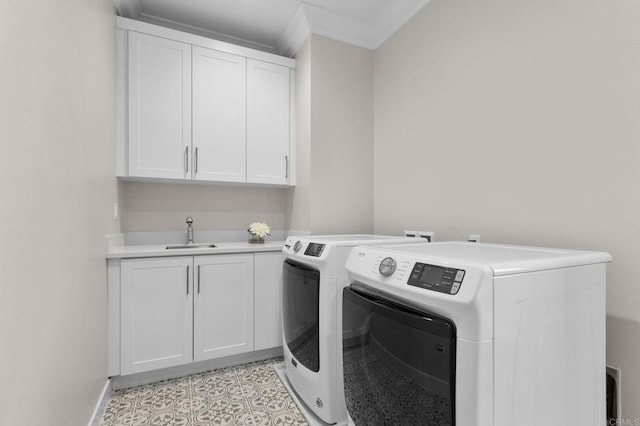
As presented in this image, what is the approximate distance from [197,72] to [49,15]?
1437 mm

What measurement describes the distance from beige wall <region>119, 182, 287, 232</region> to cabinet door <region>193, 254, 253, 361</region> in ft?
2.11

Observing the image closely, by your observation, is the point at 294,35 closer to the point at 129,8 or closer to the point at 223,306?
the point at 129,8

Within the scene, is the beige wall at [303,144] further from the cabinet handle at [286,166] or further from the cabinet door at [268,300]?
the cabinet door at [268,300]

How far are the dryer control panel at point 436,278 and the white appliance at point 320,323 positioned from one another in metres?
0.67

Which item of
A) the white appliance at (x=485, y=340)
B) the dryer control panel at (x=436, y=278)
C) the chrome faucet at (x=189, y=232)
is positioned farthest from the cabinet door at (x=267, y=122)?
the dryer control panel at (x=436, y=278)

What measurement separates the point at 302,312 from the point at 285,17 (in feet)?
7.85

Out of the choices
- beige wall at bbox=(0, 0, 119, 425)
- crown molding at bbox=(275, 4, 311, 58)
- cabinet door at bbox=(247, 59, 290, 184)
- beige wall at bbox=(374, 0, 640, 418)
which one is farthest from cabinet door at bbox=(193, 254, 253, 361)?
crown molding at bbox=(275, 4, 311, 58)

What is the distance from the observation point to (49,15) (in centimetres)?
110

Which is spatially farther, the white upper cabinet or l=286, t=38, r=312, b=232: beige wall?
l=286, t=38, r=312, b=232: beige wall

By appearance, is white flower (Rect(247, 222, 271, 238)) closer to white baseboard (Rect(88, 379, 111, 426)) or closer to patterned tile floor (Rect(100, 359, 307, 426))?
patterned tile floor (Rect(100, 359, 307, 426))

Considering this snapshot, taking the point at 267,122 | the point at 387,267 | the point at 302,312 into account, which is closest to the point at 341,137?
the point at 267,122

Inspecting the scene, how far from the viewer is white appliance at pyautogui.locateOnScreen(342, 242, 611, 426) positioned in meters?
0.80

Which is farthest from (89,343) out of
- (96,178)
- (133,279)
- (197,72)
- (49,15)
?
(197,72)

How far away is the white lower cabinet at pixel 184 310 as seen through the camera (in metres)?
2.03
